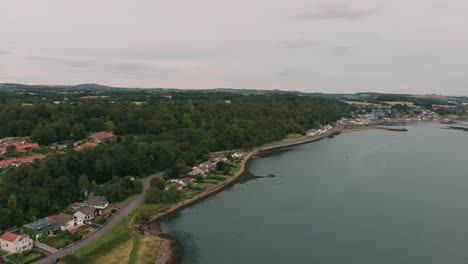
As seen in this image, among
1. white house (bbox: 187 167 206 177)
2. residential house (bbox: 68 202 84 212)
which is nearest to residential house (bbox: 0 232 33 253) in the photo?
residential house (bbox: 68 202 84 212)

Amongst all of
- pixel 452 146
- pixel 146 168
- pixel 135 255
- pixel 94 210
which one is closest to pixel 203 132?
pixel 146 168

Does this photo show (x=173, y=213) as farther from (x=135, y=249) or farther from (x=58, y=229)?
(x=58, y=229)

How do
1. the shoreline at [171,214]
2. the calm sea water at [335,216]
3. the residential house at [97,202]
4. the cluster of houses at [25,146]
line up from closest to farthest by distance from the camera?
the shoreline at [171,214] < the calm sea water at [335,216] < the residential house at [97,202] < the cluster of houses at [25,146]

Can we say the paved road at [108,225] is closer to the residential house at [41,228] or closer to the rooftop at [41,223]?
the residential house at [41,228]

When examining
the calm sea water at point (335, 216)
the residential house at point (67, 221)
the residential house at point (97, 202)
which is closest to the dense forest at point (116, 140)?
the residential house at point (97, 202)

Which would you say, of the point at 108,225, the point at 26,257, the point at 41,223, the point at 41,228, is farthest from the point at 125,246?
the point at 41,223

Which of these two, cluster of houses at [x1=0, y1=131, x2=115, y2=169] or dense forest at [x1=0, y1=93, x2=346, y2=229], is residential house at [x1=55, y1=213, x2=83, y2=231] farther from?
cluster of houses at [x1=0, y1=131, x2=115, y2=169]
